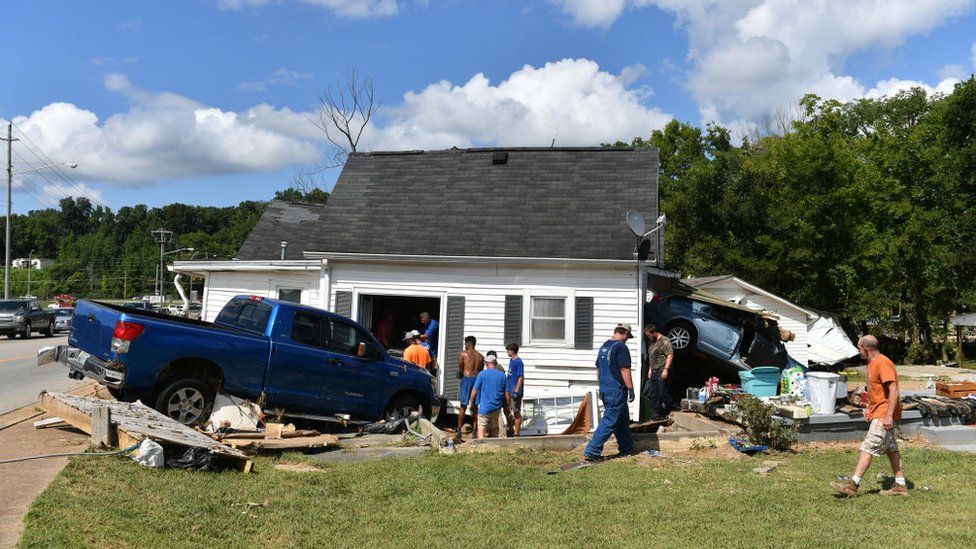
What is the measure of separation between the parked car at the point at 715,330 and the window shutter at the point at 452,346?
4.17 m

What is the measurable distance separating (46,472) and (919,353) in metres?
34.6

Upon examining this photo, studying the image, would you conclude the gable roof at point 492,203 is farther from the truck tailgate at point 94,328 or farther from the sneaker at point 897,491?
the sneaker at point 897,491

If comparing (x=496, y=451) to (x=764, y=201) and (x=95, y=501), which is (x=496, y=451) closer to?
(x=95, y=501)

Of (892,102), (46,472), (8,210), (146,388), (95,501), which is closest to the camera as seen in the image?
(95,501)

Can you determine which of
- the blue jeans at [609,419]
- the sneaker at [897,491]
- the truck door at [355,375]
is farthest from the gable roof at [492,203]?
the sneaker at [897,491]

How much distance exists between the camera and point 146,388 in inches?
367

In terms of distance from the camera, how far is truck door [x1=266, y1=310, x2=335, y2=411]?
34.2 ft

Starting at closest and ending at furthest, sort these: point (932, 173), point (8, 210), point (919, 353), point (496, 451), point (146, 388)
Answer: point (146, 388)
point (496, 451)
point (919, 353)
point (932, 173)
point (8, 210)

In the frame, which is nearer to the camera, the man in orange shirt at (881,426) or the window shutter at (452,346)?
the man in orange shirt at (881,426)

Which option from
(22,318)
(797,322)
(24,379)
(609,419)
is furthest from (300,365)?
(22,318)

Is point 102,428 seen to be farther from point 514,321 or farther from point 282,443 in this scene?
point 514,321

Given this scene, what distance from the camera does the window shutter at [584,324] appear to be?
1441cm

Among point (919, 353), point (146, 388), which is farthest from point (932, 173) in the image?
point (146, 388)

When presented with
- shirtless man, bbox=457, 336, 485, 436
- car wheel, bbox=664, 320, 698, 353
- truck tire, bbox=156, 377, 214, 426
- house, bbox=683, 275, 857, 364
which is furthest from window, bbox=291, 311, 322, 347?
house, bbox=683, 275, 857, 364
